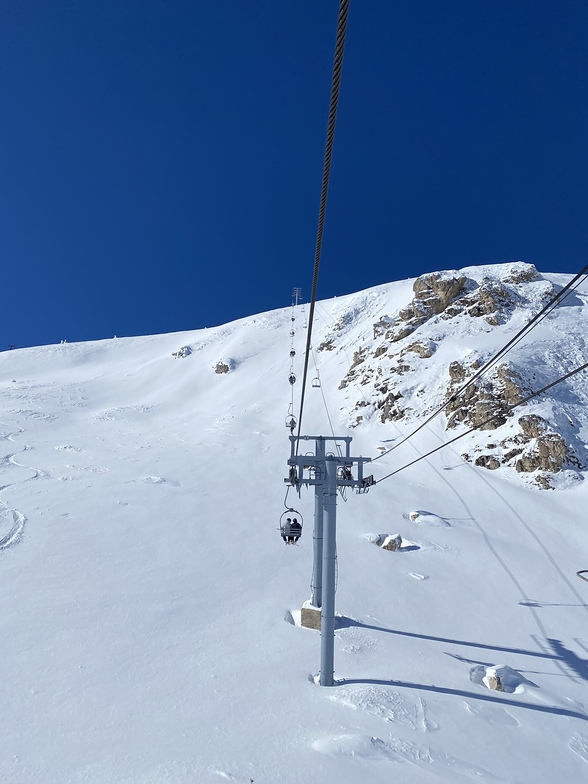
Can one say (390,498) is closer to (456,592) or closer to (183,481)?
(456,592)

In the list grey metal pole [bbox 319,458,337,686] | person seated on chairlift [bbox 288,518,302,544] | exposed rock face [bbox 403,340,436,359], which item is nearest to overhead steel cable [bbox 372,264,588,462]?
→ grey metal pole [bbox 319,458,337,686]


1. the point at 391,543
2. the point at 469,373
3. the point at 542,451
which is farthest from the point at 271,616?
the point at 469,373

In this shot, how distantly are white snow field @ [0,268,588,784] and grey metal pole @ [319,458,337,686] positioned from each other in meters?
0.56

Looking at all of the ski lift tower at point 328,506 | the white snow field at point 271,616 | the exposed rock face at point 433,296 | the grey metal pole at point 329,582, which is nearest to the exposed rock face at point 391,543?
the white snow field at point 271,616

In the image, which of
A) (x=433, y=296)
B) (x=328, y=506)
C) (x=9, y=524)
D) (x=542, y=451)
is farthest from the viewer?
(x=433, y=296)

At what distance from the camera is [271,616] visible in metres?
13.5

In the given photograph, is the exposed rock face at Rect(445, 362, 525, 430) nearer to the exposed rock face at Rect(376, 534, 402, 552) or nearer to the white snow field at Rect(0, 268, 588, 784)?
the white snow field at Rect(0, 268, 588, 784)

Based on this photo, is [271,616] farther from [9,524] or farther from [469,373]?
[469,373]

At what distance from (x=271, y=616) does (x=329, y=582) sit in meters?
4.26

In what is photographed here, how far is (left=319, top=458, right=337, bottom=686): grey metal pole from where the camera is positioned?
10070mm

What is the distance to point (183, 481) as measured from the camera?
1006 inches

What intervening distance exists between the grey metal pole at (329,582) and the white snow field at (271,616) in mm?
555

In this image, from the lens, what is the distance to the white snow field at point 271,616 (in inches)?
308

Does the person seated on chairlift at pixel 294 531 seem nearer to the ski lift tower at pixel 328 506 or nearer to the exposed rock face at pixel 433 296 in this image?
the ski lift tower at pixel 328 506
